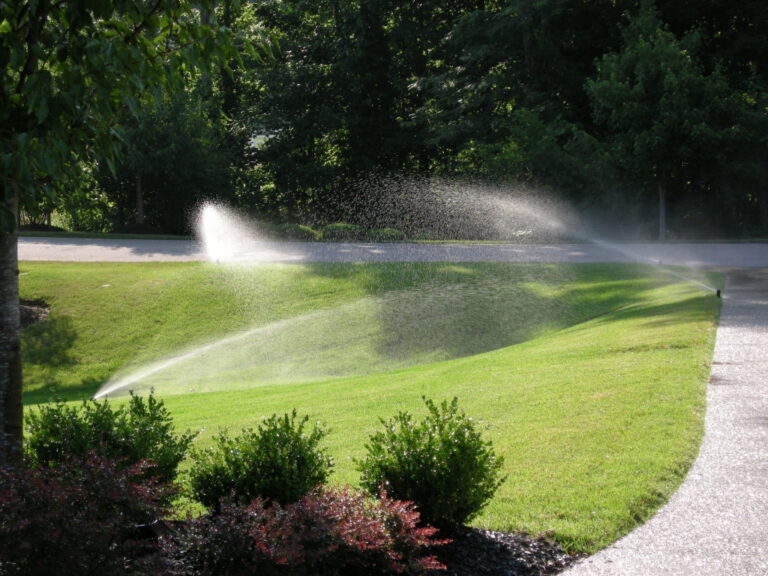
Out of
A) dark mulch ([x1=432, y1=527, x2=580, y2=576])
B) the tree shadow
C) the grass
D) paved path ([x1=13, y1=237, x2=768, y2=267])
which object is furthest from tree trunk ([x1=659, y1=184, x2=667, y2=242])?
dark mulch ([x1=432, y1=527, x2=580, y2=576])

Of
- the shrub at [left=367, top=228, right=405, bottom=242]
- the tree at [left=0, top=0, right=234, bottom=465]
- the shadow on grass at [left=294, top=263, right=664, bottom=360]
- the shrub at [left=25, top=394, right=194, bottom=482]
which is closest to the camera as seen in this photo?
the tree at [left=0, top=0, right=234, bottom=465]

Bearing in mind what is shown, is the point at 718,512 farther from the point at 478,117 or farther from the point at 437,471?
the point at 478,117

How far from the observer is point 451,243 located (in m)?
24.2

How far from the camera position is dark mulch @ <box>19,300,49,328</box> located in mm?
16422

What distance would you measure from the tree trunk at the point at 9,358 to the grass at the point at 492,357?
238 centimetres

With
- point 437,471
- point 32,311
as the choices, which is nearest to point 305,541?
point 437,471

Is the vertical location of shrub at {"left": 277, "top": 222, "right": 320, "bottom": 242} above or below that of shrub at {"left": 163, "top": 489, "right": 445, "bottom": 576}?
above

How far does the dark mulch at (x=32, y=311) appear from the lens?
16422mm

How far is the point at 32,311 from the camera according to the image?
55.4 feet

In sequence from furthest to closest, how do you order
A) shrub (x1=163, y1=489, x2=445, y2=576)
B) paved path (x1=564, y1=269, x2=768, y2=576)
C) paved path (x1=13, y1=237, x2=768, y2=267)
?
paved path (x1=13, y1=237, x2=768, y2=267) < paved path (x1=564, y1=269, x2=768, y2=576) < shrub (x1=163, y1=489, x2=445, y2=576)

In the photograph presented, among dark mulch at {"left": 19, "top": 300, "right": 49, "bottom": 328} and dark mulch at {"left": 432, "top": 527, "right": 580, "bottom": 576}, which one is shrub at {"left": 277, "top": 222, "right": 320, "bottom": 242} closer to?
dark mulch at {"left": 19, "top": 300, "right": 49, "bottom": 328}

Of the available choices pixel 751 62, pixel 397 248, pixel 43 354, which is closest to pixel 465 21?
pixel 751 62

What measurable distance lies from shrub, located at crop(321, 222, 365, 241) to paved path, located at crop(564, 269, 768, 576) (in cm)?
1799

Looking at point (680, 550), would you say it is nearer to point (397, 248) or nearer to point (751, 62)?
point (397, 248)
